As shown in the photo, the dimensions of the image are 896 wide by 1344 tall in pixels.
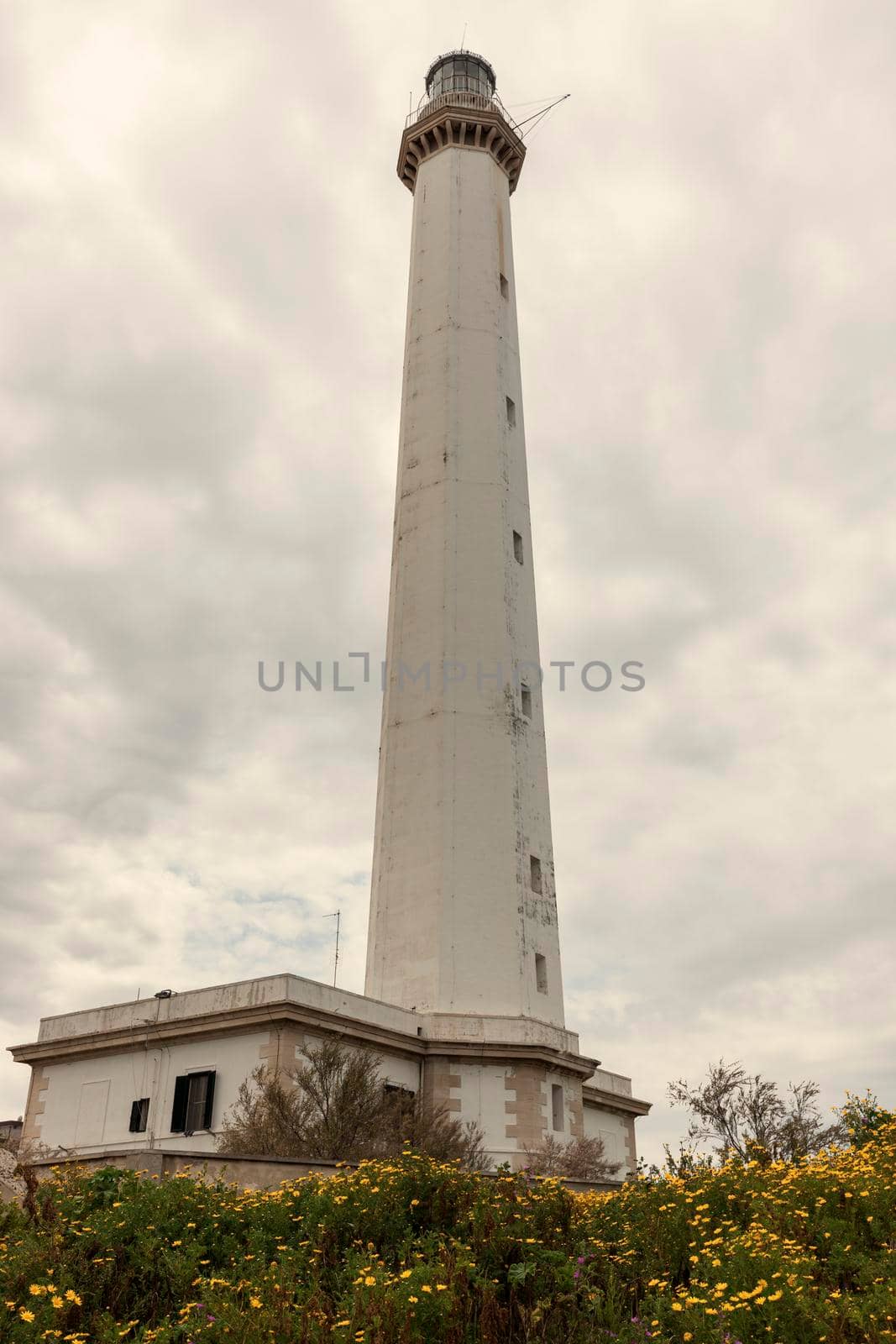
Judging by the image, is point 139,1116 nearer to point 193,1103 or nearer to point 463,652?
point 193,1103

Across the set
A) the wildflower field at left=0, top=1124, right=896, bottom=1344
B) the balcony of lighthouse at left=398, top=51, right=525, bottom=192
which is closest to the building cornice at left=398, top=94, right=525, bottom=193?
A: the balcony of lighthouse at left=398, top=51, right=525, bottom=192

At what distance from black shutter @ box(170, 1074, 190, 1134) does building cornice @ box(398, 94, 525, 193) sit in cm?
3307

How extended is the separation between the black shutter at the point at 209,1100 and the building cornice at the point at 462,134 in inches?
1298

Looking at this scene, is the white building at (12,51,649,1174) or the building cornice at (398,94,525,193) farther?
the building cornice at (398,94,525,193)

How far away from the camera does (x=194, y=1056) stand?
26.5 metres

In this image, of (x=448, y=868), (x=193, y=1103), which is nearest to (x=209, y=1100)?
(x=193, y=1103)

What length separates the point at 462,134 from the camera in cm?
4197

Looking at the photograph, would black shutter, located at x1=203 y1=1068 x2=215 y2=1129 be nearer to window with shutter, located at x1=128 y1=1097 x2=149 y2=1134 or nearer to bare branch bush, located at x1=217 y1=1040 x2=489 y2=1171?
bare branch bush, located at x1=217 y1=1040 x2=489 y2=1171

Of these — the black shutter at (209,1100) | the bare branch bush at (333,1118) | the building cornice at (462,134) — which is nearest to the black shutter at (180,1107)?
the black shutter at (209,1100)

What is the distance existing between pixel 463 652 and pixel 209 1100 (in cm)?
1377

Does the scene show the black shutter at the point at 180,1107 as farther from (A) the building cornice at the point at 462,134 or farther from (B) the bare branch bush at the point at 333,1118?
(A) the building cornice at the point at 462,134

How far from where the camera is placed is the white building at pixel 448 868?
26688 mm

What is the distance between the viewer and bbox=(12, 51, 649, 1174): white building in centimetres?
2669

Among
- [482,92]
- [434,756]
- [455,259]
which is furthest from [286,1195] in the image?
[482,92]
